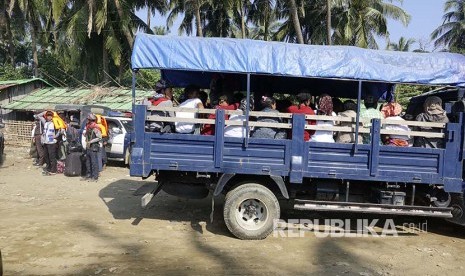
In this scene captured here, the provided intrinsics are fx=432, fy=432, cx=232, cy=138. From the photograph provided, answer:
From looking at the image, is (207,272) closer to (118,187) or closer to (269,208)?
(269,208)

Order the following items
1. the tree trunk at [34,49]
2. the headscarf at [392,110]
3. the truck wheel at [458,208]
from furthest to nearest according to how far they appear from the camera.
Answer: the tree trunk at [34,49] < the headscarf at [392,110] < the truck wheel at [458,208]

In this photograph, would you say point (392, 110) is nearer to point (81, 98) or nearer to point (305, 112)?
point (305, 112)

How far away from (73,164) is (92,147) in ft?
2.84

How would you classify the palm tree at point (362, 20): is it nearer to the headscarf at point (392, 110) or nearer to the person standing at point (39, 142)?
the person standing at point (39, 142)

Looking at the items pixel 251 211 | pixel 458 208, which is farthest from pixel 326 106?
pixel 458 208

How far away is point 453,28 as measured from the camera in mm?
36469

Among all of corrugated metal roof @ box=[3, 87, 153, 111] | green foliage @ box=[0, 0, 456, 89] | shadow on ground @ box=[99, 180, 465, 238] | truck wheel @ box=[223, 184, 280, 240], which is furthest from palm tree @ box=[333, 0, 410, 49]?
truck wheel @ box=[223, 184, 280, 240]

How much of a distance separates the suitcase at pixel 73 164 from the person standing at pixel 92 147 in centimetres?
43

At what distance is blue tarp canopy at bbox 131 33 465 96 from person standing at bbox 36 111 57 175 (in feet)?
21.4

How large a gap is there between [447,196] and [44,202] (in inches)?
266

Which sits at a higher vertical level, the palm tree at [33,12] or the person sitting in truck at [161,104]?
the palm tree at [33,12]

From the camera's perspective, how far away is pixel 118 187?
962 cm

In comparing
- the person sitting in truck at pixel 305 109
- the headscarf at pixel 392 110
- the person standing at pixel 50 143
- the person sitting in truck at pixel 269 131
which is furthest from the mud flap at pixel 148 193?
the person standing at pixel 50 143
